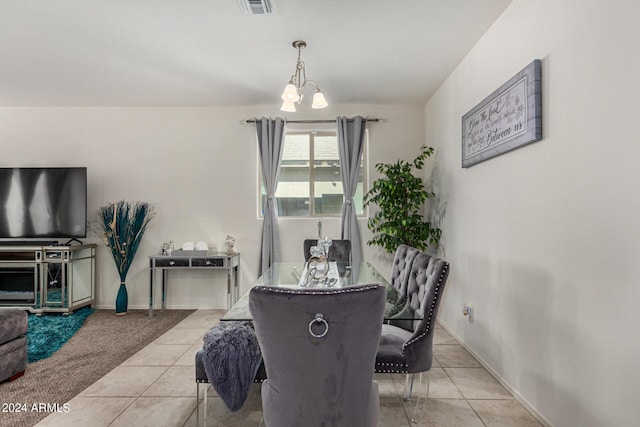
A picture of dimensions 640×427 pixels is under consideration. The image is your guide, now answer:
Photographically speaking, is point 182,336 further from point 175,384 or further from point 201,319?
point 175,384

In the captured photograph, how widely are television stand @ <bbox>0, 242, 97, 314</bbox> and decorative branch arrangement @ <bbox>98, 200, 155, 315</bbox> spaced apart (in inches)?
17.9

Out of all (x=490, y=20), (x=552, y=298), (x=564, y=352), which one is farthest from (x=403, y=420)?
(x=490, y=20)

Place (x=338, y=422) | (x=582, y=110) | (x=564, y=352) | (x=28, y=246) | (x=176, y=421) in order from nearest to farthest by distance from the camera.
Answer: (x=338, y=422) < (x=582, y=110) < (x=564, y=352) < (x=176, y=421) < (x=28, y=246)

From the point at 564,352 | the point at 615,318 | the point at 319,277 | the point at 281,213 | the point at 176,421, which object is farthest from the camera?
the point at 281,213

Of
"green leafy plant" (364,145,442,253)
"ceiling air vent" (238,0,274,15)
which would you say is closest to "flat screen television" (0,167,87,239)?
"ceiling air vent" (238,0,274,15)

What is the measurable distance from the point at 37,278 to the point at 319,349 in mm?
4324

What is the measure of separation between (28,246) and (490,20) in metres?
5.24

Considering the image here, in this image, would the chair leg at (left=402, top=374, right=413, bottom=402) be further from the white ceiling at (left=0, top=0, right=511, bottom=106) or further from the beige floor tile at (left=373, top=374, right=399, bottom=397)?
the white ceiling at (left=0, top=0, right=511, bottom=106)

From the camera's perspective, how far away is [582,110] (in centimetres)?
168

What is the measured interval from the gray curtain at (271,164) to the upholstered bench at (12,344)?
2327 millimetres

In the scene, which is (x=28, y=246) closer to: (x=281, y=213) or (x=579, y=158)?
(x=281, y=213)

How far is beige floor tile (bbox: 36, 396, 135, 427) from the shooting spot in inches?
79.0

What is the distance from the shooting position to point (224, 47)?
2.99 m

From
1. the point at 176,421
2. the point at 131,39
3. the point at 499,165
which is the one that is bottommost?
the point at 176,421
